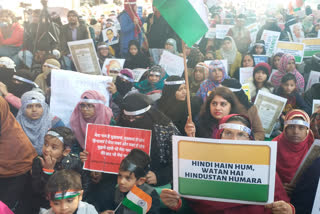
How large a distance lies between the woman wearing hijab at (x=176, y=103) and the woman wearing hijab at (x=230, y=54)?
117 inches

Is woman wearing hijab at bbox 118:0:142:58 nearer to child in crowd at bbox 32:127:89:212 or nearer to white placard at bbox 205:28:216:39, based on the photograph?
white placard at bbox 205:28:216:39

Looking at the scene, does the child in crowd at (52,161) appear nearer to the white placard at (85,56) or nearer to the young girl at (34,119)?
the young girl at (34,119)

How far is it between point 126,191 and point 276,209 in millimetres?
1074

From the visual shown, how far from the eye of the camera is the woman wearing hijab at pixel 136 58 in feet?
22.0

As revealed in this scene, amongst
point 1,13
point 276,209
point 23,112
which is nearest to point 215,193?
point 276,209

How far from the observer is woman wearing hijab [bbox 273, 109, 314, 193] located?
2848 mm

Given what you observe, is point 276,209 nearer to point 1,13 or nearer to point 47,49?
point 47,49

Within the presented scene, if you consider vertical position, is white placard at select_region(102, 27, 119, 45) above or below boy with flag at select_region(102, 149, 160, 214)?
above

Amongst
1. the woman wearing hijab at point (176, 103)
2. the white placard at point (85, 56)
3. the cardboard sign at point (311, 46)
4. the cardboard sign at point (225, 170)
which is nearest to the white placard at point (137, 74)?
the white placard at point (85, 56)


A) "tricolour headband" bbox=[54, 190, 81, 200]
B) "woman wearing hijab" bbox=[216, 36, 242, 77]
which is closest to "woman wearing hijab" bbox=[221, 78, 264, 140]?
"tricolour headband" bbox=[54, 190, 81, 200]

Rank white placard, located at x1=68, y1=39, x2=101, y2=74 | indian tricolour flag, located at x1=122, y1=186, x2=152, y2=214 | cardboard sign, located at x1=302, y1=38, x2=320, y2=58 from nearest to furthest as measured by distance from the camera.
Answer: indian tricolour flag, located at x1=122, y1=186, x2=152, y2=214 < white placard, located at x1=68, y1=39, x2=101, y2=74 < cardboard sign, located at x1=302, y1=38, x2=320, y2=58

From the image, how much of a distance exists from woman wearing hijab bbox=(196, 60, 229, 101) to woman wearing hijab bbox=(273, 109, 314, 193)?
74.2 inches

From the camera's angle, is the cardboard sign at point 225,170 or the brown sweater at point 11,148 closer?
the cardboard sign at point 225,170

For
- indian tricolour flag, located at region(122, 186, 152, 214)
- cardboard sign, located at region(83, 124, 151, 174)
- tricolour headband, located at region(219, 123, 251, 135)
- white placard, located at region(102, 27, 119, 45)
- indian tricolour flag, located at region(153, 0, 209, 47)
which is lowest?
indian tricolour flag, located at region(122, 186, 152, 214)
